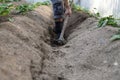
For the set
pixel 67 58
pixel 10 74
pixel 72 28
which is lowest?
pixel 72 28

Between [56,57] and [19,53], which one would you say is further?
[56,57]

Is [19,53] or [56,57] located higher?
[19,53]

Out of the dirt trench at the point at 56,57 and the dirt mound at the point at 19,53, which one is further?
the dirt trench at the point at 56,57

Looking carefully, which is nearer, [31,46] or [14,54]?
[14,54]

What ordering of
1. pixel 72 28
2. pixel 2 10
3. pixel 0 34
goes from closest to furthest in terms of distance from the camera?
1. pixel 0 34
2. pixel 2 10
3. pixel 72 28

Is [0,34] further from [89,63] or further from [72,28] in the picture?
[72,28]

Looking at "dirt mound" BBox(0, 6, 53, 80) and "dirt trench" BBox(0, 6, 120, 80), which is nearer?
"dirt mound" BBox(0, 6, 53, 80)

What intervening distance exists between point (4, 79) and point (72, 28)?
494 cm

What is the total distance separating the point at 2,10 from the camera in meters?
6.09

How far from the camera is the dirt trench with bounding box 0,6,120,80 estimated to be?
12.0ft

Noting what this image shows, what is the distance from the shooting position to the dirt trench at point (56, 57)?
12.0 ft

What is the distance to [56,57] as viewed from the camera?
5012mm

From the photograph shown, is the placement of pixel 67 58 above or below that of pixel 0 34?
below

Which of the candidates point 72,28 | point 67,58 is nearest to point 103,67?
point 67,58
